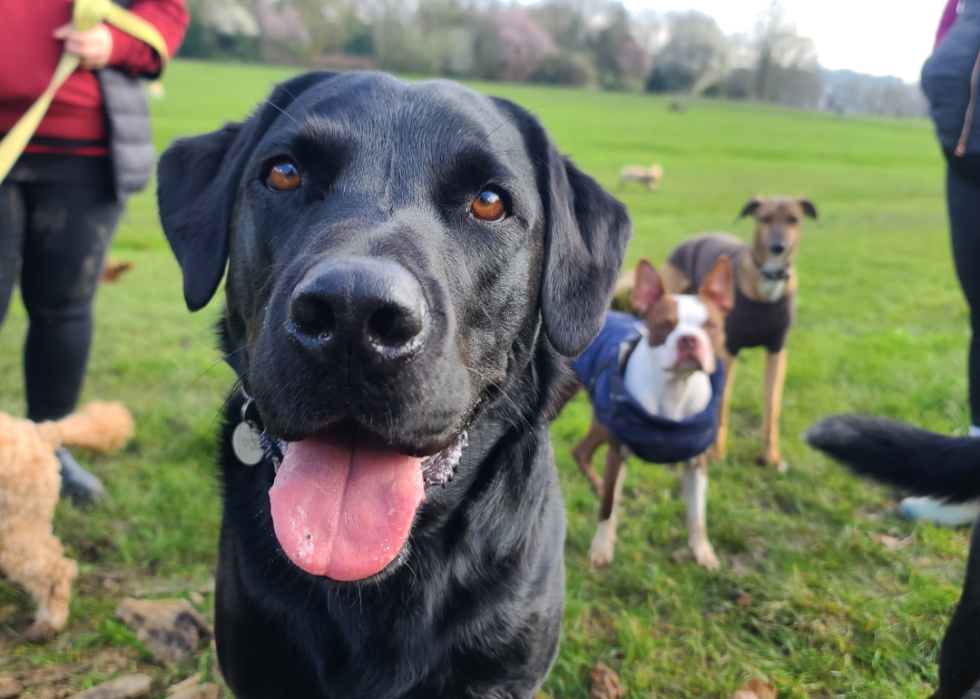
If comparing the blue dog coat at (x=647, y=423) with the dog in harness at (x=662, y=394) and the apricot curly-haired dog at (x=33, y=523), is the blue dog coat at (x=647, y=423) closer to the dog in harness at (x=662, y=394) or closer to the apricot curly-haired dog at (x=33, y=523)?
the dog in harness at (x=662, y=394)

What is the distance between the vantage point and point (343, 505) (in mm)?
1454

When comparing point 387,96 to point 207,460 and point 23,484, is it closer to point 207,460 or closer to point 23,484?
point 23,484

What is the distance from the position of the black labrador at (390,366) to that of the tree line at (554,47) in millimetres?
53581

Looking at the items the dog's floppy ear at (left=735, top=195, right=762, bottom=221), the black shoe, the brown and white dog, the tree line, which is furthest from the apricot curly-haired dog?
the tree line

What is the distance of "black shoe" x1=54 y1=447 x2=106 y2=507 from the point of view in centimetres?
314

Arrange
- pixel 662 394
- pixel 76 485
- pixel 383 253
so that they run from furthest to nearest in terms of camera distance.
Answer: pixel 662 394 < pixel 76 485 < pixel 383 253

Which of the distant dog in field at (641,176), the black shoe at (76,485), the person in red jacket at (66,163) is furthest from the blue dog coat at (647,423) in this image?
the distant dog in field at (641,176)

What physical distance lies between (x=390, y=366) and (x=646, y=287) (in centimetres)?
258

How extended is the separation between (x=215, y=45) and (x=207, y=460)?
57.2 metres

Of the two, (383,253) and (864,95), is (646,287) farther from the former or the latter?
(864,95)

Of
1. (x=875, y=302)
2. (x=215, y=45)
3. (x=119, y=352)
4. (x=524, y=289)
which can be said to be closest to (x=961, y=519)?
(x=524, y=289)

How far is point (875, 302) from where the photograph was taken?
7934 mm

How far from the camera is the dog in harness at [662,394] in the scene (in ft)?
10.1

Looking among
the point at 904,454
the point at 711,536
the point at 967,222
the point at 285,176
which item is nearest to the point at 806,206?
the point at 967,222
